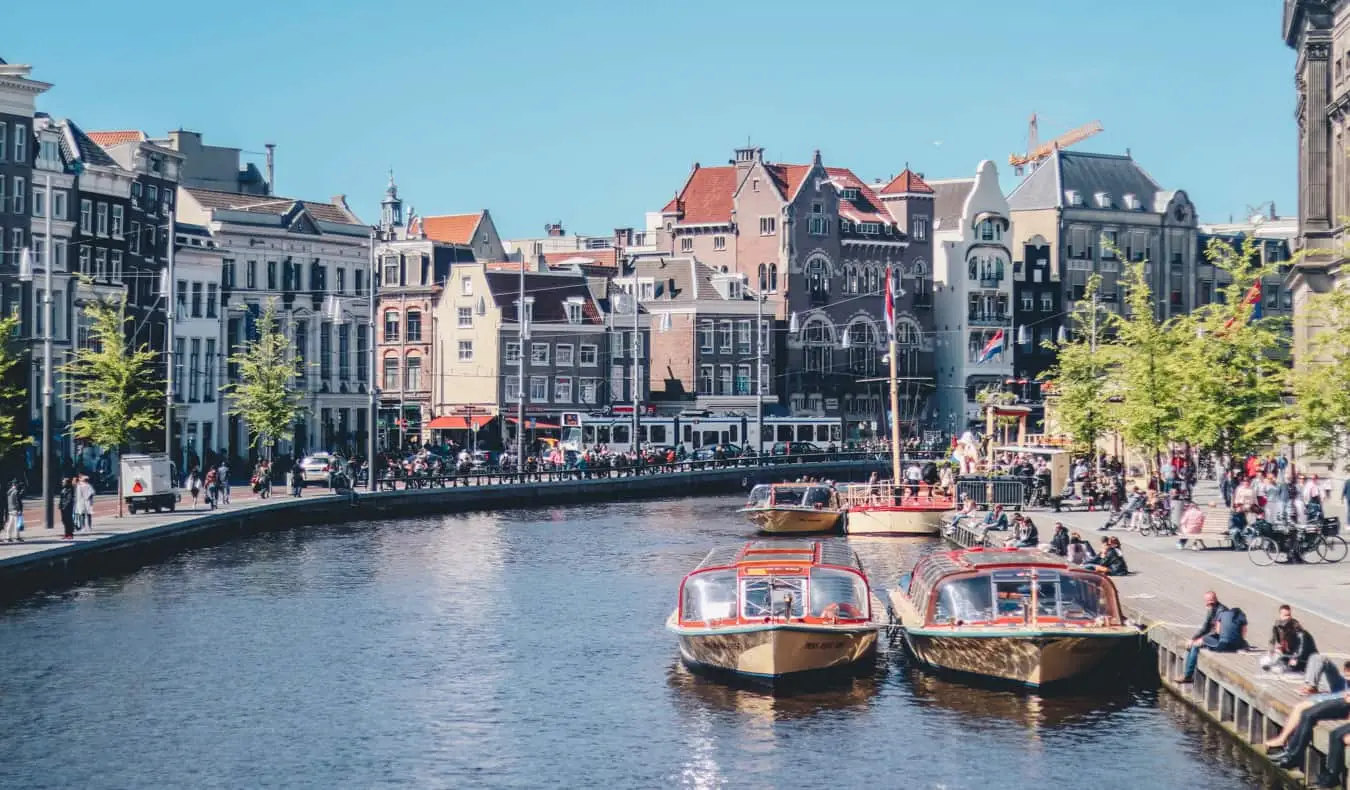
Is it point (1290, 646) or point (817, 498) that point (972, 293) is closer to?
point (817, 498)

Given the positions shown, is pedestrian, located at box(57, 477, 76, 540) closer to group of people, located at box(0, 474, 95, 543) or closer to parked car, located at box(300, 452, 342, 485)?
group of people, located at box(0, 474, 95, 543)

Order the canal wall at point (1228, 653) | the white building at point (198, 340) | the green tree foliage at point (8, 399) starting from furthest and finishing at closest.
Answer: the white building at point (198, 340) < the green tree foliage at point (8, 399) < the canal wall at point (1228, 653)

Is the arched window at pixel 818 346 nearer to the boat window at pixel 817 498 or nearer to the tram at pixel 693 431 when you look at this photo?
the tram at pixel 693 431

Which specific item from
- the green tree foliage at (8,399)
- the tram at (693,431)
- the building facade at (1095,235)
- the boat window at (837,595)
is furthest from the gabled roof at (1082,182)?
A: the boat window at (837,595)

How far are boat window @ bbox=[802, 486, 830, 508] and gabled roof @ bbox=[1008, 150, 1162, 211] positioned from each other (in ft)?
315

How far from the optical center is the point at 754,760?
36.8 m

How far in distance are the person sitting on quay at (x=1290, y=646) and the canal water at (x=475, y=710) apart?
1787 mm

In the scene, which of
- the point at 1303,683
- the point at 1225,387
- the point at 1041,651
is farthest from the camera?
the point at 1225,387

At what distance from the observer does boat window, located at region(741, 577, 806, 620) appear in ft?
145

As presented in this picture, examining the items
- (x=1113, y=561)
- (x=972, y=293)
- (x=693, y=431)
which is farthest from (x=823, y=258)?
(x=1113, y=561)

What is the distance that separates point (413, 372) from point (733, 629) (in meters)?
104

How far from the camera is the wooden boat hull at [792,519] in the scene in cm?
8612

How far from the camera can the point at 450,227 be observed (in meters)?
161

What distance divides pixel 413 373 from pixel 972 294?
53315 millimetres
